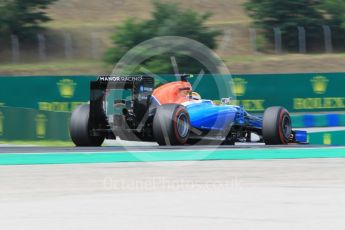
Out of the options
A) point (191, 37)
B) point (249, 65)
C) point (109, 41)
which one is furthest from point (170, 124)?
point (109, 41)

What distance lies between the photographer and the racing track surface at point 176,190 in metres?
7.70

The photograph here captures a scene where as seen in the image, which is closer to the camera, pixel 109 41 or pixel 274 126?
pixel 274 126

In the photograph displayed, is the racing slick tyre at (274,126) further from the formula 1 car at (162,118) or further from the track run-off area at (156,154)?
the track run-off area at (156,154)

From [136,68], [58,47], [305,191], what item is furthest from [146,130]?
[58,47]

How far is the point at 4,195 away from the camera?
31.6 ft

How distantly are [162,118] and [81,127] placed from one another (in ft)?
6.11

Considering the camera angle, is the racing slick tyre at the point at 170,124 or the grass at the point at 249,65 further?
the grass at the point at 249,65

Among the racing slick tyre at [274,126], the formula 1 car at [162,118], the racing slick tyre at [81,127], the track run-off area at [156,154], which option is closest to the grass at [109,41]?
the racing slick tyre at [81,127]

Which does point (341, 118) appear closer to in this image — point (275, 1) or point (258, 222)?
point (258, 222)

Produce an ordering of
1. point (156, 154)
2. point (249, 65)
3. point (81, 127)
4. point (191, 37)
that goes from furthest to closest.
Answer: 1. point (249, 65)
2. point (191, 37)
3. point (81, 127)
4. point (156, 154)

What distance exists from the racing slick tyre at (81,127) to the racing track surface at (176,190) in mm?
903

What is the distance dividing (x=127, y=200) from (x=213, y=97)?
51.4 ft

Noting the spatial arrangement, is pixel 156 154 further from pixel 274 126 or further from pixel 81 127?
A: pixel 274 126

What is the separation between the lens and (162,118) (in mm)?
15125
